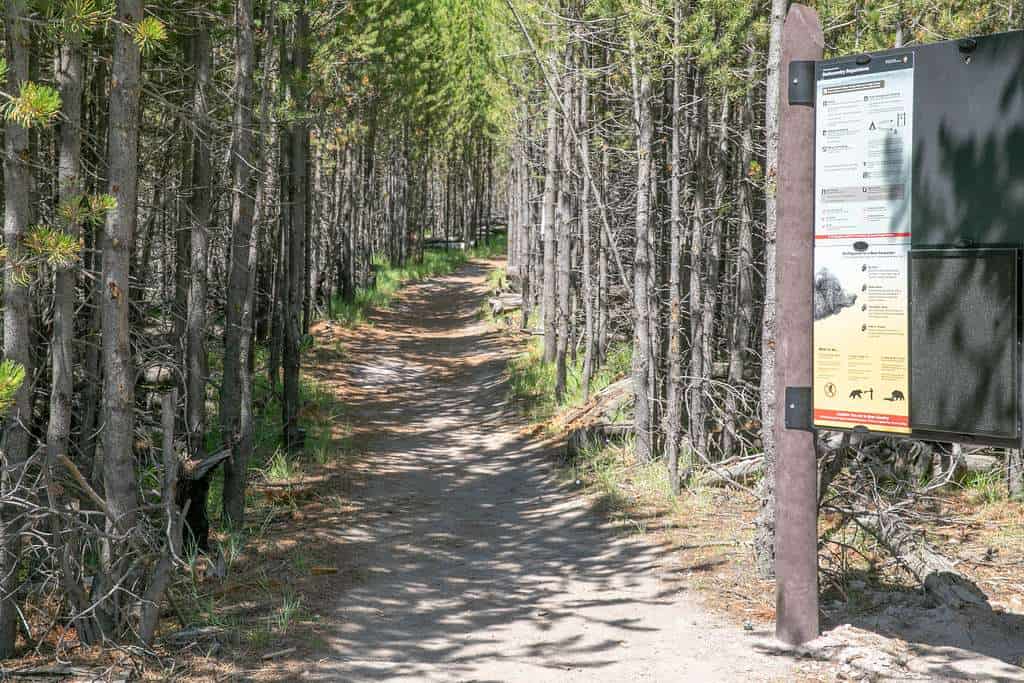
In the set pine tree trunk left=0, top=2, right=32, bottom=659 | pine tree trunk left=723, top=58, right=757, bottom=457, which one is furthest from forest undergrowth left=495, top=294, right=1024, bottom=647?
pine tree trunk left=0, top=2, right=32, bottom=659

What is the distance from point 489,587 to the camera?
290 inches

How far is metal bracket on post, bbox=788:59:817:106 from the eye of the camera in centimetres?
540

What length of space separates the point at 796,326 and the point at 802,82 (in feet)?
4.63

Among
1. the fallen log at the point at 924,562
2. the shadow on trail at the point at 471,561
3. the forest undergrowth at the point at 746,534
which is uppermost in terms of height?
the fallen log at the point at 924,562

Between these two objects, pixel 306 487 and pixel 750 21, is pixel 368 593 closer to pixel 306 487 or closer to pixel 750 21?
pixel 306 487

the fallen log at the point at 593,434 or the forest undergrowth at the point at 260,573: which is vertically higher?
the fallen log at the point at 593,434

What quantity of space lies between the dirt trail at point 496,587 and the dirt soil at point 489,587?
16 mm

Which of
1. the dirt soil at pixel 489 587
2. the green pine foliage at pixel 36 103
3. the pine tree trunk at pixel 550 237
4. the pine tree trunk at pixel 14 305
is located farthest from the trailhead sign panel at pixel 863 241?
the pine tree trunk at pixel 550 237

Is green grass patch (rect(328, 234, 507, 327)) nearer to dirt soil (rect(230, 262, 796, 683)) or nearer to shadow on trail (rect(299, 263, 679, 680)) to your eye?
shadow on trail (rect(299, 263, 679, 680))

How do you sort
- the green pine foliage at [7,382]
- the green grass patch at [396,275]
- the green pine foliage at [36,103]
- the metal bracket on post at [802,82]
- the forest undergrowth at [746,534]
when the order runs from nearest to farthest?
the green pine foliage at [7,382]
the green pine foliage at [36,103]
the metal bracket on post at [802,82]
the forest undergrowth at [746,534]
the green grass patch at [396,275]

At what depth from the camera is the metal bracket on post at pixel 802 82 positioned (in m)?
5.40

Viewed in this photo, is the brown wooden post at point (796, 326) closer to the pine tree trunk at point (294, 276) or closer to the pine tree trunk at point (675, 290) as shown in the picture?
the pine tree trunk at point (675, 290)

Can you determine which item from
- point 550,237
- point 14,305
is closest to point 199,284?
point 14,305

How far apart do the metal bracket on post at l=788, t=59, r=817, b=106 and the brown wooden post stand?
37 mm
